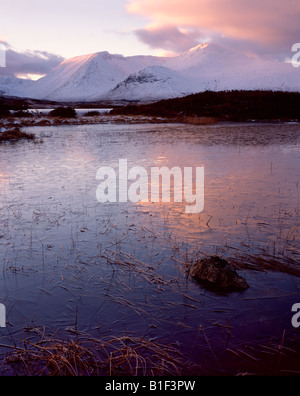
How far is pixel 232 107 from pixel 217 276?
6190cm

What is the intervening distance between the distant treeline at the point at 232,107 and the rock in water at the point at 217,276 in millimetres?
55863

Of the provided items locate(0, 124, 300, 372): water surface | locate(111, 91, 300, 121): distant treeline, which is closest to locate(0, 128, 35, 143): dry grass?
locate(0, 124, 300, 372): water surface

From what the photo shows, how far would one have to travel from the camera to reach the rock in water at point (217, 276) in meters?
6.13

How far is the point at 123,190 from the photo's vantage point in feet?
45.1

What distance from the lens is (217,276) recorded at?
6.25 metres

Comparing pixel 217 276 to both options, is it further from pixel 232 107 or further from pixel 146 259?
pixel 232 107

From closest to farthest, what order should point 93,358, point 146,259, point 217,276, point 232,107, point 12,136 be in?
1. point 93,358
2. point 217,276
3. point 146,259
4. point 12,136
5. point 232,107

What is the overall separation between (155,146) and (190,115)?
3724 cm

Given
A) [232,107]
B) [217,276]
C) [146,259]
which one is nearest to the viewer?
[217,276]

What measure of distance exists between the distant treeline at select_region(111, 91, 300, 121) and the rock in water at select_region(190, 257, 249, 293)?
5586 centimetres

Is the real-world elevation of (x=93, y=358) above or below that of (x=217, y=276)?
below

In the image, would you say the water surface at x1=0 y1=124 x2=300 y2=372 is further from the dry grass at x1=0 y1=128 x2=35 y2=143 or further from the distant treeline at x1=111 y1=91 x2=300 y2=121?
the distant treeline at x1=111 y1=91 x2=300 y2=121

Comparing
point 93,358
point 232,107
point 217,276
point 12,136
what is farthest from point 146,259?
point 232,107

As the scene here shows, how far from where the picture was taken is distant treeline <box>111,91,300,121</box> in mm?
61031
